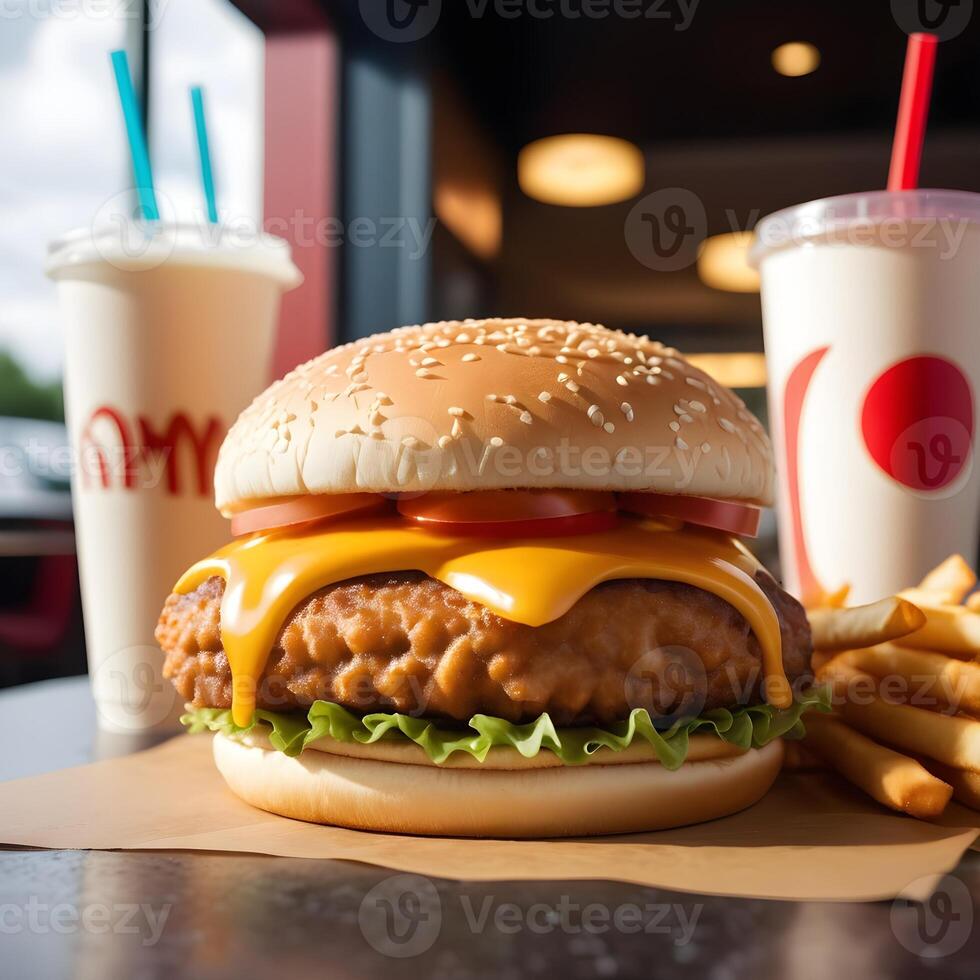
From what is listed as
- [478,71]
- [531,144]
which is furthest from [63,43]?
[531,144]

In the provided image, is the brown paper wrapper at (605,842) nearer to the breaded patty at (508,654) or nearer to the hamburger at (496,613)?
the hamburger at (496,613)

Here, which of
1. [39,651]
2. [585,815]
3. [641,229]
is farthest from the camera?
[641,229]

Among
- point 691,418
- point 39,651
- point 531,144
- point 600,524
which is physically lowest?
point 39,651

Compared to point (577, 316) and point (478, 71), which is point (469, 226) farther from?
point (577, 316)

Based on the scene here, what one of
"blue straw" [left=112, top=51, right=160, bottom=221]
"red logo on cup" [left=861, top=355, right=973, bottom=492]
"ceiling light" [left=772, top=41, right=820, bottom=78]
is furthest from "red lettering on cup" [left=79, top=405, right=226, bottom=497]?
"ceiling light" [left=772, top=41, right=820, bottom=78]

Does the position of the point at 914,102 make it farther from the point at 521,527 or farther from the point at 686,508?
the point at 521,527

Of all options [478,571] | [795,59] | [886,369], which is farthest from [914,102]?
[795,59]
